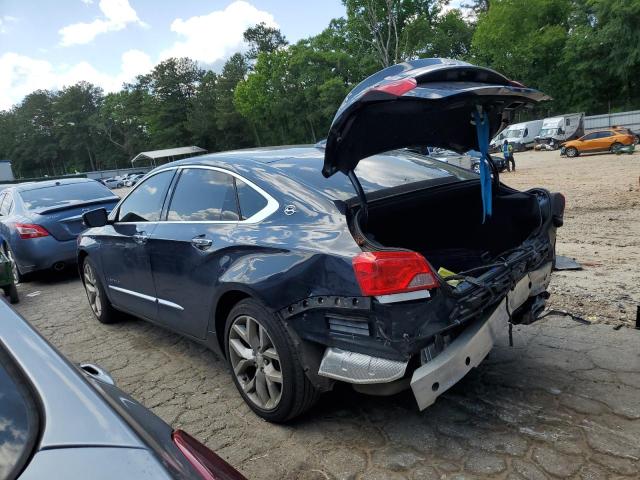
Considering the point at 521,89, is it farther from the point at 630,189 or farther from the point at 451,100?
the point at 630,189

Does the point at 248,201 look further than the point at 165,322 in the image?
No

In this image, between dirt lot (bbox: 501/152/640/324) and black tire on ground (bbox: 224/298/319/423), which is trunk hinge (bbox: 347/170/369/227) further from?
dirt lot (bbox: 501/152/640/324)

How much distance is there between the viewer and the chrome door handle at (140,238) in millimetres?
3927

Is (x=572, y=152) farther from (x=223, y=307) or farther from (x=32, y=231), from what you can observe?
(x=223, y=307)

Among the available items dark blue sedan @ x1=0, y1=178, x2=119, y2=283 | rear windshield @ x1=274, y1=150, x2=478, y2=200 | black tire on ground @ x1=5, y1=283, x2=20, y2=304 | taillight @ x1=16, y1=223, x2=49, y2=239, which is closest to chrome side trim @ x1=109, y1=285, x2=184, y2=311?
rear windshield @ x1=274, y1=150, x2=478, y2=200

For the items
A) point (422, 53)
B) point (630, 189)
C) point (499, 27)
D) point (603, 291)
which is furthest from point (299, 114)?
point (603, 291)

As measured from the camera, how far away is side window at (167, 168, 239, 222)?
3.35 metres

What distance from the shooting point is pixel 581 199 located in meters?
11.7

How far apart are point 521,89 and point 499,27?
54.9 metres

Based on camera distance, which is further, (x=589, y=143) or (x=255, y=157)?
(x=589, y=143)

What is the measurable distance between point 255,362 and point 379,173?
4.99ft

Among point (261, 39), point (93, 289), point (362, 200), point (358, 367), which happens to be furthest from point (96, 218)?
point (261, 39)

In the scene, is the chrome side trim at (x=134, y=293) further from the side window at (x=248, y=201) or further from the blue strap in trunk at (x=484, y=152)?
the blue strap in trunk at (x=484, y=152)

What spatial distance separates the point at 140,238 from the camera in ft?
13.1
